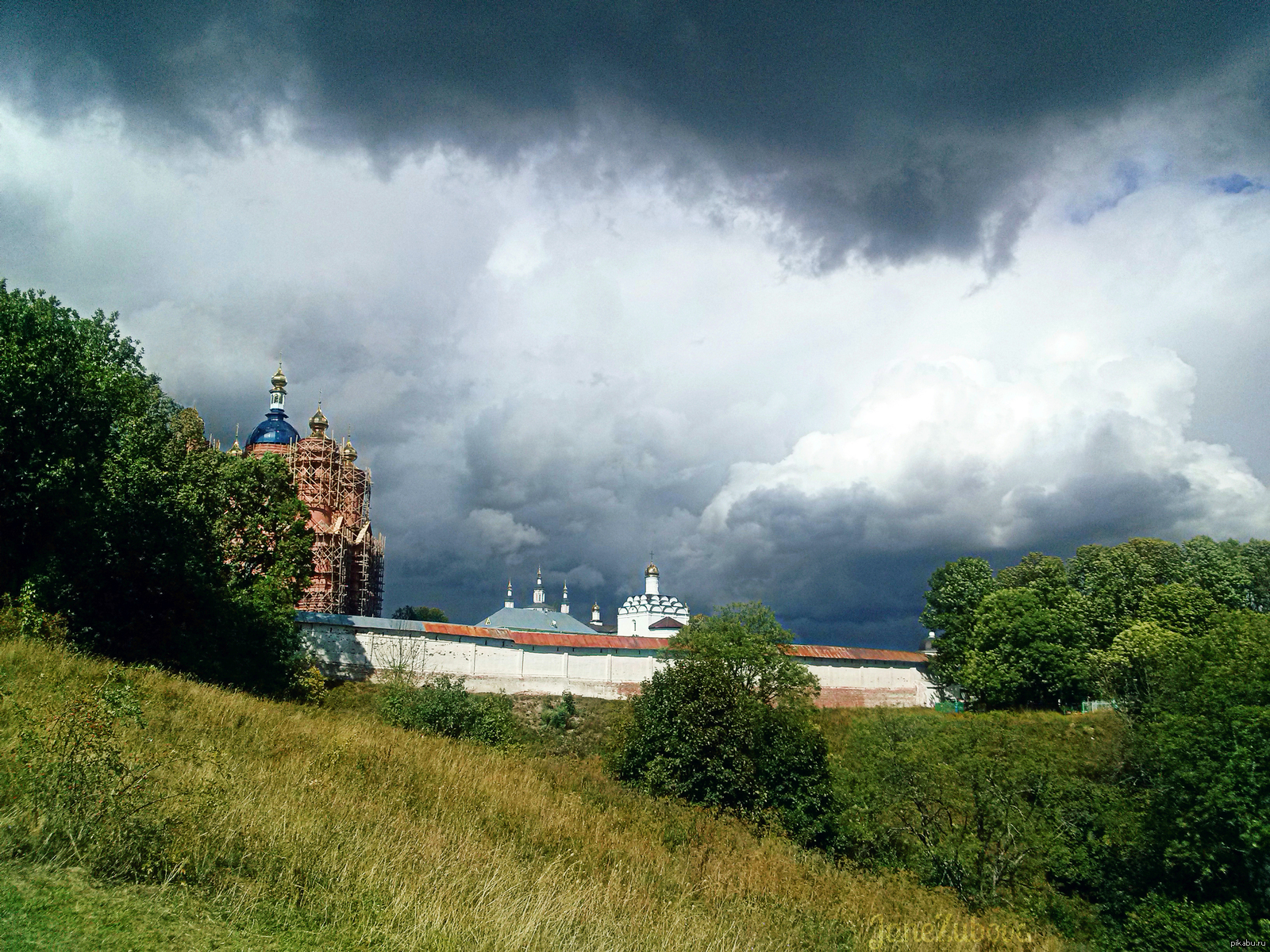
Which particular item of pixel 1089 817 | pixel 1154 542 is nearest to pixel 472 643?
pixel 1089 817

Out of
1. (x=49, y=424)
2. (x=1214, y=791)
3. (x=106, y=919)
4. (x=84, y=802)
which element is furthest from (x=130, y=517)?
(x=1214, y=791)

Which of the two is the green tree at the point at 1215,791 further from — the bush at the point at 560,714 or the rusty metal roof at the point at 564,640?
the rusty metal roof at the point at 564,640

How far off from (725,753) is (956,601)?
141ft

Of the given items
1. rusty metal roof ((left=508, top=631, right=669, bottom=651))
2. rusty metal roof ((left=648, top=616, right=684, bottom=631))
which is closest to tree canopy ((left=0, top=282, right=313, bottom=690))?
rusty metal roof ((left=508, top=631, right=669, bottom=651))

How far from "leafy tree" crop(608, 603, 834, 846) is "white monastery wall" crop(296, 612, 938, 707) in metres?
17.3

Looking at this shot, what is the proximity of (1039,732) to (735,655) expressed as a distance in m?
14.0

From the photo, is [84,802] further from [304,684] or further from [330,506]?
[330,506]

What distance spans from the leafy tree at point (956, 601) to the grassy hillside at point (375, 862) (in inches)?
1696

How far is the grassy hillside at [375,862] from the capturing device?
548 cm

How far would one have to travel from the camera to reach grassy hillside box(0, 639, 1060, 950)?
548 cm

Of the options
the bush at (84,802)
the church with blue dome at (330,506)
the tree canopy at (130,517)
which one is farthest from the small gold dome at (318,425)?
the bush at (84,802)

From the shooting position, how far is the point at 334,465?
55000mm

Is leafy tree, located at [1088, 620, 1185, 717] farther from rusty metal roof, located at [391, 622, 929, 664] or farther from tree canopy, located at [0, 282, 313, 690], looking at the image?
tree canopy, located at [0, 282, 313, 690]

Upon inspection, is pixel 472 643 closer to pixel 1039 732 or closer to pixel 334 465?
pixel 334 465
